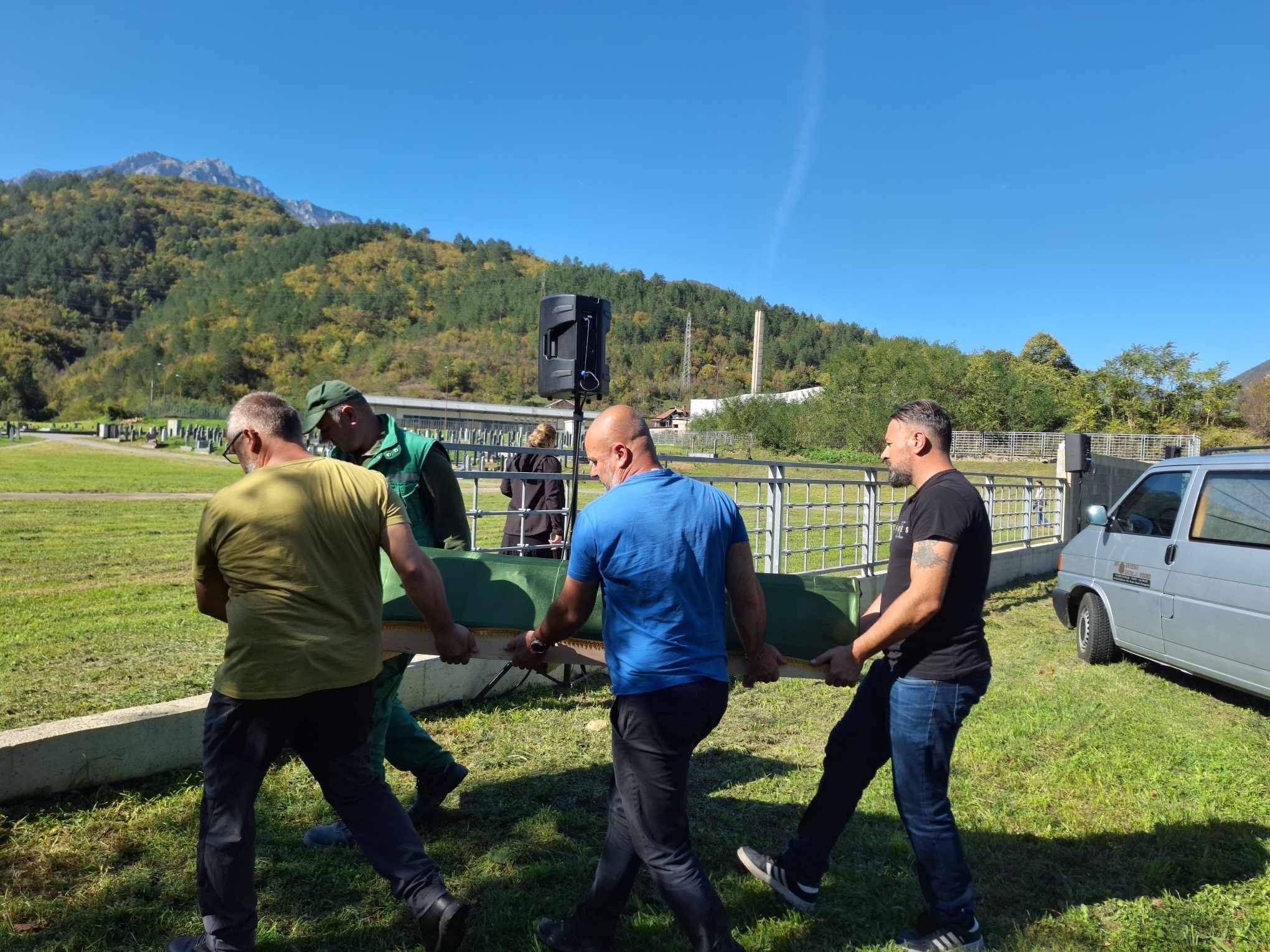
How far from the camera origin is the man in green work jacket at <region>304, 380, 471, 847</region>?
3.24 metres

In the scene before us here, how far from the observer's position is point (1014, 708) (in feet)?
18.9

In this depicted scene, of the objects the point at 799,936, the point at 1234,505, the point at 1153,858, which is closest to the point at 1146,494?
the point at 1234,505

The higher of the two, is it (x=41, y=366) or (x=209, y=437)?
→ (x=41, y=366)

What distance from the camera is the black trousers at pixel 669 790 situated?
2.26m

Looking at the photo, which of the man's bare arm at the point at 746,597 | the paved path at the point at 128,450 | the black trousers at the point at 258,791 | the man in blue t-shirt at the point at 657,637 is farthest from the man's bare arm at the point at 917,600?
the paved path at the point at 128,450

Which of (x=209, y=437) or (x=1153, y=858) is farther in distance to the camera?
(x=209, y=437)

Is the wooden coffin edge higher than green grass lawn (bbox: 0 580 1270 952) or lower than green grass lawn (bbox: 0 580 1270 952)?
Result: higher

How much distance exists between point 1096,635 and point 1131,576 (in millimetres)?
771

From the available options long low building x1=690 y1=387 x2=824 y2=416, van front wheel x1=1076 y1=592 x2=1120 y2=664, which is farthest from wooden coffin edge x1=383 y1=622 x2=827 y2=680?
long low building x1=690 y1=387 x2=824 y2=416

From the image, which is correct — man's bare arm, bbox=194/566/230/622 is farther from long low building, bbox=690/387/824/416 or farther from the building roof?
the building roof

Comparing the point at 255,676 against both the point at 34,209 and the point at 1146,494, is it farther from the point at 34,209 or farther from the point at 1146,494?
the point at 34,209

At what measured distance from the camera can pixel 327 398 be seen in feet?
10.6

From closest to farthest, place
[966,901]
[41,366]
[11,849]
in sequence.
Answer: [966,901] → [11,849] → [41,366]

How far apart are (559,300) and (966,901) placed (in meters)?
4.51
